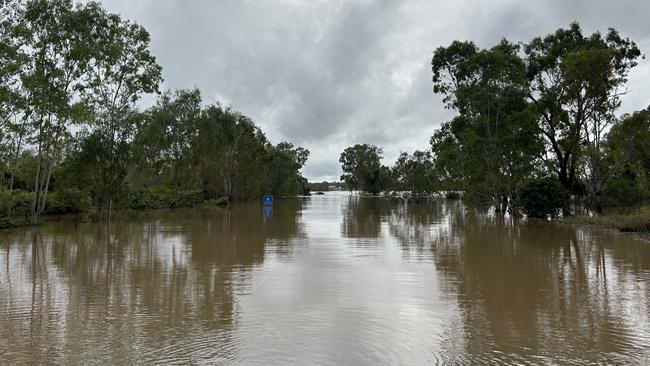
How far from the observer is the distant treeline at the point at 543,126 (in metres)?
29.0

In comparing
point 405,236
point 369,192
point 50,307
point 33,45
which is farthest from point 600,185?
point 369,192

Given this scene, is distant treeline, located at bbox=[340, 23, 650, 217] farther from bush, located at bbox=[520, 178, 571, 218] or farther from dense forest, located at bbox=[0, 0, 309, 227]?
dense forest, located at bbox=[0, 0, 309, 227]

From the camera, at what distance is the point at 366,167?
13100 centimetres

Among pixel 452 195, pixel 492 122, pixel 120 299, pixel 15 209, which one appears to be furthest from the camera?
pixel 452 195

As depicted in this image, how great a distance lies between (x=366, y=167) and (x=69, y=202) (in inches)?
4036

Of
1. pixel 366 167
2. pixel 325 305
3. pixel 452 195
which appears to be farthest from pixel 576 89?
pixel 366 167

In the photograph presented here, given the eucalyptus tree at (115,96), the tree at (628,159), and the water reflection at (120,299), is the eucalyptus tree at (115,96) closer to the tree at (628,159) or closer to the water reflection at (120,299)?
the water reflection at (120,299)

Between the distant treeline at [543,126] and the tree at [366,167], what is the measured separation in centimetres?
8305

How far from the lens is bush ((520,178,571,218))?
30.3 meters

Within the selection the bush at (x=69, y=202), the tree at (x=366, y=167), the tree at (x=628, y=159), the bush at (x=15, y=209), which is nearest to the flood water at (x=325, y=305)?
the bush at (x=15, y=209)

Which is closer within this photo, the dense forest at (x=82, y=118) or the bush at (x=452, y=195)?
the dense forest at (x=82, y=118)

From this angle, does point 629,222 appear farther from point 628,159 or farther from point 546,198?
point 546,198

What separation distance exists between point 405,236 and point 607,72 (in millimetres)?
15991

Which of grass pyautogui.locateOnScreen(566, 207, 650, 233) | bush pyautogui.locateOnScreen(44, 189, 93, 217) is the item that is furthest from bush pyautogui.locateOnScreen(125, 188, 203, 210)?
grass pyautogui.locateOnScreen(566, 207, 650, 233)
